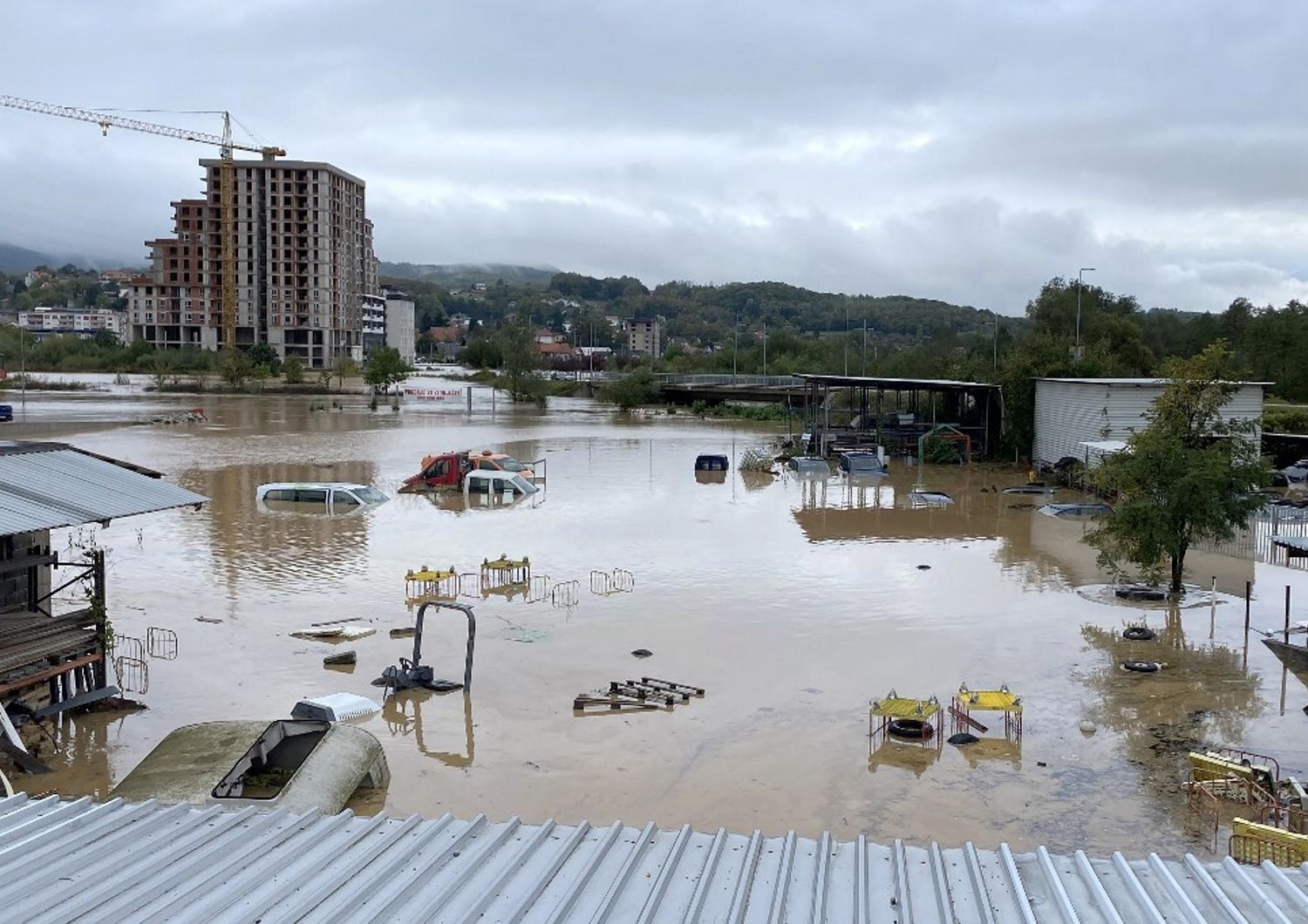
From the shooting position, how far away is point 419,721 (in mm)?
16656

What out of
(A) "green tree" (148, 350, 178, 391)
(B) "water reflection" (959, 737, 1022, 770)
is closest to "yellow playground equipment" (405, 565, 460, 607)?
(B) "water reflection" (959, 737, 1022, 770)

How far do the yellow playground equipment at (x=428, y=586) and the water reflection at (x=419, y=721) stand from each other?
6199 mm

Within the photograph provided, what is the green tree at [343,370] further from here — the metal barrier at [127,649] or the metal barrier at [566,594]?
the metal barrier at [127,649]

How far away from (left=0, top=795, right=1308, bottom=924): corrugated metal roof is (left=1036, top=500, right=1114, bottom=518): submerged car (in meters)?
31.2

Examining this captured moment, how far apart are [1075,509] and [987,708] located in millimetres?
22509

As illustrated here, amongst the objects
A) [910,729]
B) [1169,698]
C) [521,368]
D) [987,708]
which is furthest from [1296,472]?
[521,368]

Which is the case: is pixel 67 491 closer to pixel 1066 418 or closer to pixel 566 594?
pixel 566 594

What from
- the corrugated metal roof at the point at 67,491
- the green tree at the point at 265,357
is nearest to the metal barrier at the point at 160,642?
the corrugated metal roof at the point at 67,491

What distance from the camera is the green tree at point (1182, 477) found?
2372 centimetres

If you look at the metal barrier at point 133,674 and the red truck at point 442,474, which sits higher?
the red truck at point 442,474

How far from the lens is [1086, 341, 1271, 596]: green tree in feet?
77.8

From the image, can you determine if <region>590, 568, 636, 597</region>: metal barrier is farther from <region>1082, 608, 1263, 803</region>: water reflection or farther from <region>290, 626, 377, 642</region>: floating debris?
<region>1082, 608, 1263, 803</region>: water reflection

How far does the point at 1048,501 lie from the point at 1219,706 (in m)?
24.2

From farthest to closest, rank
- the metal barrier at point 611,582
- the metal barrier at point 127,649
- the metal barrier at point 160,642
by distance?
the metal barrier at point 611,582, the metal barrier at point 160,642, the metal barrier at point 127,649
